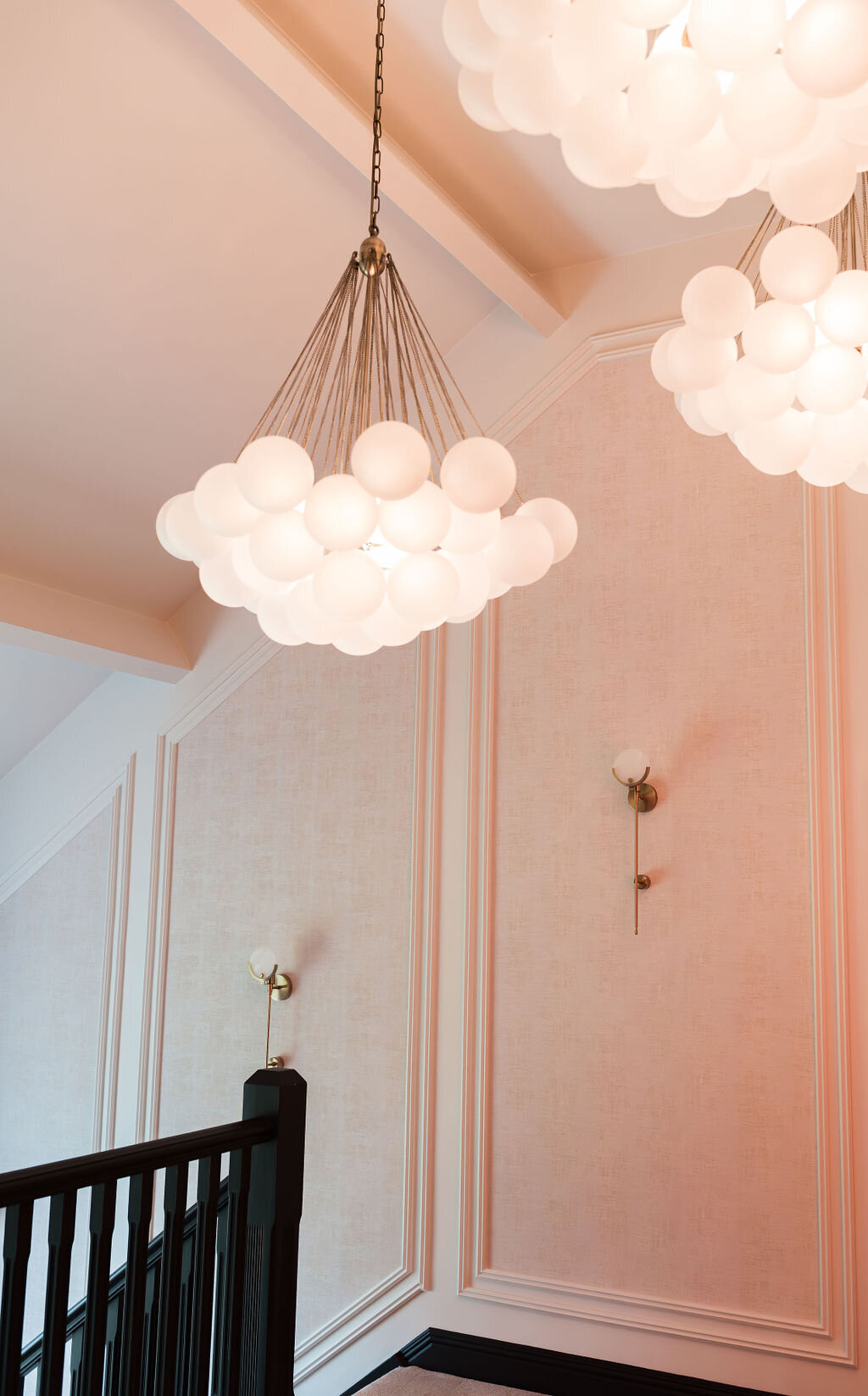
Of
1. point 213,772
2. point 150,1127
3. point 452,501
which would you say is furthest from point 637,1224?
point 452,501

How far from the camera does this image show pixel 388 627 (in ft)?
5.70

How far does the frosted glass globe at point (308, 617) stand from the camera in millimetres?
1733

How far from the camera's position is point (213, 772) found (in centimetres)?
414

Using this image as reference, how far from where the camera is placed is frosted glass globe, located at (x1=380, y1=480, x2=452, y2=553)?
1.53 meters

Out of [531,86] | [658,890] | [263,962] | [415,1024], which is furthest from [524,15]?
[263,962]

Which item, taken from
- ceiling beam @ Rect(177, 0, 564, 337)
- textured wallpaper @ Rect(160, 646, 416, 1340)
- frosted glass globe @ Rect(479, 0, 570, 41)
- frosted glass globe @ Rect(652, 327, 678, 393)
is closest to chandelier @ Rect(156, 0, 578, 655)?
frosted glass globe @ Rect(652, 327, 678, 393)

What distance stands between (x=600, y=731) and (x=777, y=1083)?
1099 mm

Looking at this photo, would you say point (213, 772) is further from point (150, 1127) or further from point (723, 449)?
point (723, 449)

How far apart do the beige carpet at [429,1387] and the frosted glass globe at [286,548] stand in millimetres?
2621

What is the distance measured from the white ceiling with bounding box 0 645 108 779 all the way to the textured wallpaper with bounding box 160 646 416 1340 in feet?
2.04

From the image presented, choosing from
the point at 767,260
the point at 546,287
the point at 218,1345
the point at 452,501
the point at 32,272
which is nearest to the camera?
the point at 767,260

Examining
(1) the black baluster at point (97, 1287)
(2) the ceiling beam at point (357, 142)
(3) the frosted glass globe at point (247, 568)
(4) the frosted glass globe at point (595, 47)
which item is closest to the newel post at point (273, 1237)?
(1) the black baluster at point (97, 1287)

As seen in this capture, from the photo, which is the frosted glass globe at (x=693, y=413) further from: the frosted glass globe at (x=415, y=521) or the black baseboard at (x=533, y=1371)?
the black baseboard at (x=533, y=1371)

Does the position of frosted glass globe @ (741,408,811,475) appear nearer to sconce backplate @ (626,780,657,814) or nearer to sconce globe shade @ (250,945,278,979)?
sconce backplate @ (626,780,657,814)
